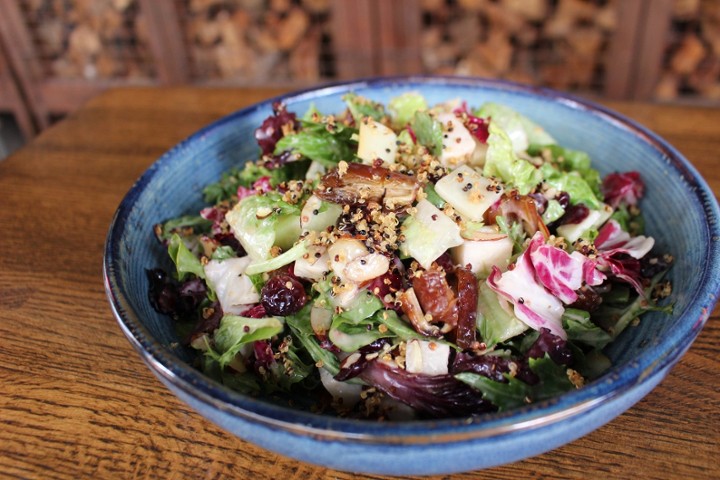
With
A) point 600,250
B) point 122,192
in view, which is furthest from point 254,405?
point 122,192

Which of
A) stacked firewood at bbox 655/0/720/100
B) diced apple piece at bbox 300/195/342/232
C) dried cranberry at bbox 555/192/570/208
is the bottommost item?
stacked firewood at bbox 655/0/720/100

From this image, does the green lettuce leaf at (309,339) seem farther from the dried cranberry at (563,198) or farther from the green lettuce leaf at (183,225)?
the dried cranberry at (563,198)

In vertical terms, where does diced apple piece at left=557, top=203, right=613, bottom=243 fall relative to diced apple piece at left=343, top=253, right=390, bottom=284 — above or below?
below

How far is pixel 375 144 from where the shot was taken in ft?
4.39

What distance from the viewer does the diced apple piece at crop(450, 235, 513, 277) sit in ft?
3.87

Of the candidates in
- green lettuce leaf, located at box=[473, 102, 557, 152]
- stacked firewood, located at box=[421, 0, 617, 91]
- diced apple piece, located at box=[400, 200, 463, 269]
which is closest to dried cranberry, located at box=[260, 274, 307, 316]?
diced apple piece, located at box=[400, 200, 463, 269]

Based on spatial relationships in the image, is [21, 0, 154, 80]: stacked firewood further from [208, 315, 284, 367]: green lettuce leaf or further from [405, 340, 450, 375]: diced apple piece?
[405, 340, 450, 375]: diced apple piece

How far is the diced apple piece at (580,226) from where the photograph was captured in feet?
4.31

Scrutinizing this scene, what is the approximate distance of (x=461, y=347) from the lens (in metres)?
1.10

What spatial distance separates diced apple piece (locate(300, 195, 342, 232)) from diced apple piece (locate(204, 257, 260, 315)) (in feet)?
0.48

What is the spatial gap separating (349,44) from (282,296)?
2.54 m

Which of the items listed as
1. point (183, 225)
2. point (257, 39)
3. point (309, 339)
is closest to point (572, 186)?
point (309, 339)

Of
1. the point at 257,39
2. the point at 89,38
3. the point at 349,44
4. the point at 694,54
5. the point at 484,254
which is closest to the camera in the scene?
the point at 484,254

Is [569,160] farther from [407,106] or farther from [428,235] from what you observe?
[428,235]
